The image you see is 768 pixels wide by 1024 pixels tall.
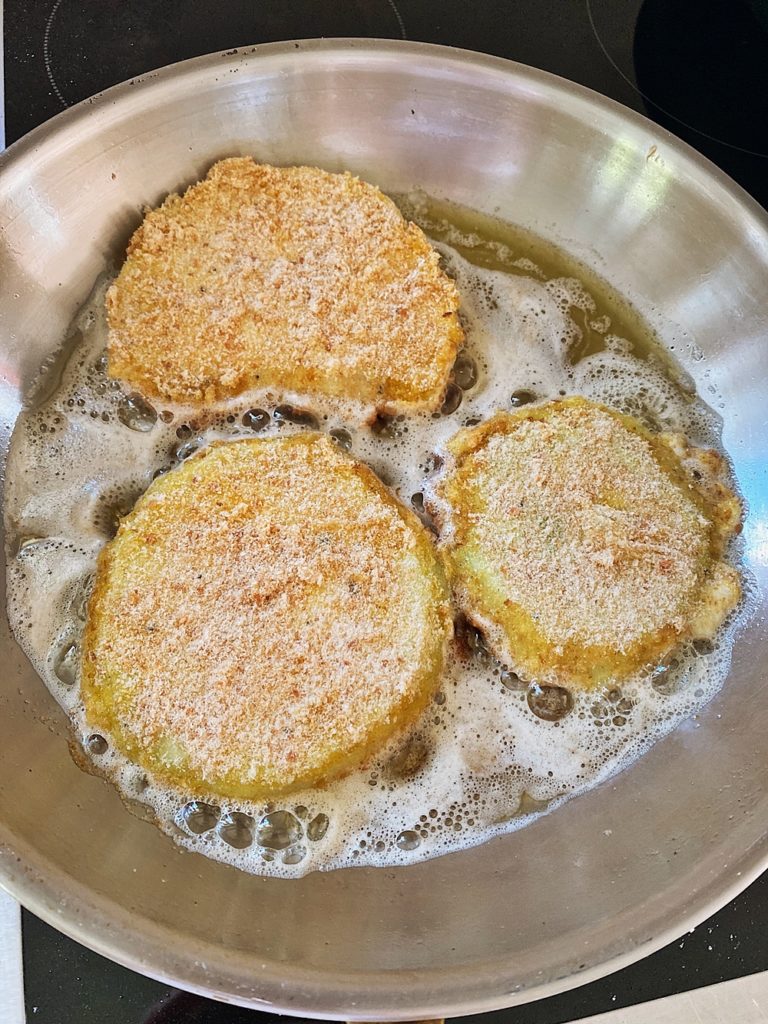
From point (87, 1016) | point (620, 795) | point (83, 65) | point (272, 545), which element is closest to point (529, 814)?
point (620, 795)

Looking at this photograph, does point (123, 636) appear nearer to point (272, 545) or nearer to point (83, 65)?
point (272, 545)

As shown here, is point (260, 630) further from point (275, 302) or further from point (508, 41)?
point (508, 41)

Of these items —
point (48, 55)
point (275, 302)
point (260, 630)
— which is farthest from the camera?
point (48, 55)

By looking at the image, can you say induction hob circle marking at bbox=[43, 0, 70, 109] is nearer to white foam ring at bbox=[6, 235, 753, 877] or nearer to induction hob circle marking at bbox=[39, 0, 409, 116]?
A: induction hob circle marking at bbox=[39, 0, 409, 116]

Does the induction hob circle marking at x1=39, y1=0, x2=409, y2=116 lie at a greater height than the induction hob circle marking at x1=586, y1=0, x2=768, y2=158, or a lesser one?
lesser

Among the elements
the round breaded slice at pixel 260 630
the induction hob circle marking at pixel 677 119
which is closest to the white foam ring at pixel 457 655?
the round breaded slice at pixel 260 630

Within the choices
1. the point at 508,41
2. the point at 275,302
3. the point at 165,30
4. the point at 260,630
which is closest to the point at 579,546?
the point at 260,630

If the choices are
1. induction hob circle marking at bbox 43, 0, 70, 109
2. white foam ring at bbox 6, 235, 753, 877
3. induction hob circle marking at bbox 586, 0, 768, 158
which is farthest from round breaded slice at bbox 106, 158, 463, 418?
induction hob circle marking at bbox 586, 0, 768, 158
